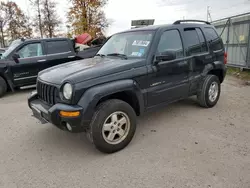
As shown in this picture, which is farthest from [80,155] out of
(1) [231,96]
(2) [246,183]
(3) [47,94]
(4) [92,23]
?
(4) [92,23]

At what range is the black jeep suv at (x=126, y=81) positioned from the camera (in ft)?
9.24

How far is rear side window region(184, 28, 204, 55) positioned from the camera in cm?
410

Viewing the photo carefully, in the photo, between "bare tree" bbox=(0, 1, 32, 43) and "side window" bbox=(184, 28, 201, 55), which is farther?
"bare tree" bbox=(0, 1, 32, 43)

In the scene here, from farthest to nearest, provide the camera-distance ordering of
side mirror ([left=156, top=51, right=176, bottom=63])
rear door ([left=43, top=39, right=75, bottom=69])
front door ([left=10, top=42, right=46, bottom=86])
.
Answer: rear door ([left=43, top=39, right=75, bottom=69])
front door ([left=10, top=42, right=46, bottom=86])
side mirror ([left=156, top=51, right=176, bottom=63])

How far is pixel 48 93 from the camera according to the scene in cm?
315

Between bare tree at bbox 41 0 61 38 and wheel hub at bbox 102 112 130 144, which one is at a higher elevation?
bare tree at bbox 41 0 61 38

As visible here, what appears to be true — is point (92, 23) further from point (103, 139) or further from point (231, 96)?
point (103, 139)

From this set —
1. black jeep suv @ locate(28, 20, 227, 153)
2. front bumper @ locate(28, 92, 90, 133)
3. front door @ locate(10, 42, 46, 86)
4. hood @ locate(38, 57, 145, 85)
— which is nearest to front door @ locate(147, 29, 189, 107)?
black jeep suv @ locate(28, 20, 227, 153)

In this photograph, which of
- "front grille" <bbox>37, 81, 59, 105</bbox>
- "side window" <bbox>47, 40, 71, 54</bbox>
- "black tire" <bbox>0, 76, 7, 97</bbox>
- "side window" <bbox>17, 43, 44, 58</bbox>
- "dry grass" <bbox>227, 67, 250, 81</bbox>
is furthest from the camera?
"dry grass" <bbox>227, 67, 250, 81</bbox>

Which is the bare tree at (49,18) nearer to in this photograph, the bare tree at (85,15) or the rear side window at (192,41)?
the bare tree at (85,15)

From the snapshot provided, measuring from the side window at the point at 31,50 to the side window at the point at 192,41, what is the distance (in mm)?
5124

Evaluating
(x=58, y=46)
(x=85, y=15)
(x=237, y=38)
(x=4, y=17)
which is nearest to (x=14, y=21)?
(x=4, y=17)

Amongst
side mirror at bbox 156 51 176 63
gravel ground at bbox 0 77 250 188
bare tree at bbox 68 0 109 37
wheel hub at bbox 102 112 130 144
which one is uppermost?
bare tree at bbox 68 0 109 37

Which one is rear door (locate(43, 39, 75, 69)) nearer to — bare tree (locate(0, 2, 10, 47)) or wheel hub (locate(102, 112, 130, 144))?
wheel hub (locate(102, 112, 130, 144))
